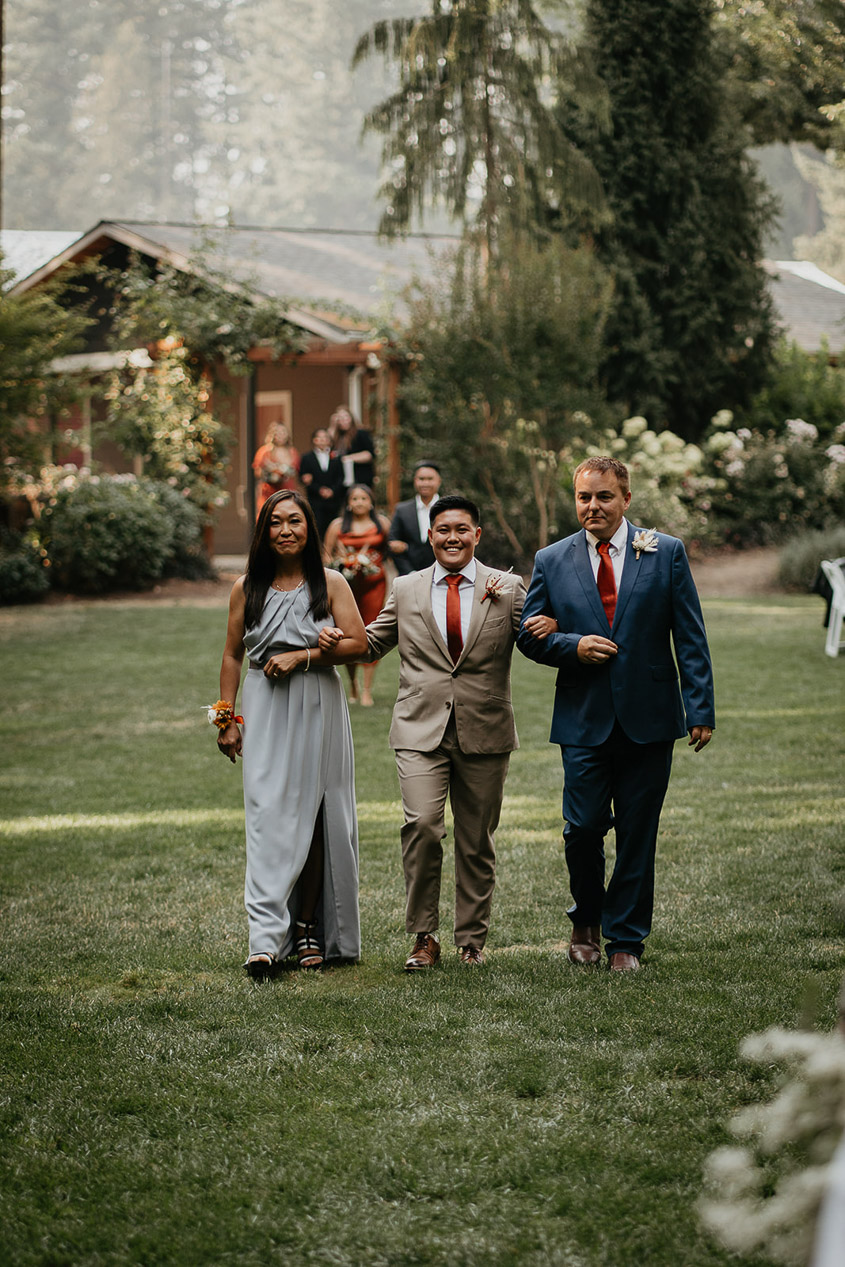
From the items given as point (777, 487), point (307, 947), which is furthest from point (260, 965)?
point (777, 487)

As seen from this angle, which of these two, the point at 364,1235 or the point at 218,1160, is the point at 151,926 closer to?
the point at 218,1160

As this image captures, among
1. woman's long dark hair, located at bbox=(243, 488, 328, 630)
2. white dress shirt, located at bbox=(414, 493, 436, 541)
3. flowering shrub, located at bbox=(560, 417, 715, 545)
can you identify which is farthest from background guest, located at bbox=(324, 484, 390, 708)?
flowering shrub, located at bbox=(560, 417, 715, 545)

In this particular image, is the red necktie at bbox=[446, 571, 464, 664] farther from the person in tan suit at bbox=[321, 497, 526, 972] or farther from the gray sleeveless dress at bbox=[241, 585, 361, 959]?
the gray sleeveless dress at bbox=[241, 585, 361, 959]

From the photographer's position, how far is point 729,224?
86.5 feet

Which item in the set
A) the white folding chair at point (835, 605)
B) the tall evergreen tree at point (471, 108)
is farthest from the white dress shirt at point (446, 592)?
the tall evergreen tree at point (471, 108)

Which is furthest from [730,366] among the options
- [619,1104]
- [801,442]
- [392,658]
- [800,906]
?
[619,1104]

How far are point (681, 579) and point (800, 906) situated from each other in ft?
6.29

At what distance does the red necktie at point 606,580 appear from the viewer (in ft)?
18.1

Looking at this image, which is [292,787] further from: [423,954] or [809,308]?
[809,308]

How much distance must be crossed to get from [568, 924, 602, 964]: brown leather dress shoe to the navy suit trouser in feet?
0.42

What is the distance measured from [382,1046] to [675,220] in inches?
922

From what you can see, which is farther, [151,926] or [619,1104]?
[151,926]

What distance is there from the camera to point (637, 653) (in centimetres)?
542

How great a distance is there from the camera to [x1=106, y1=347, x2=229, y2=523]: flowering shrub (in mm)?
23734
